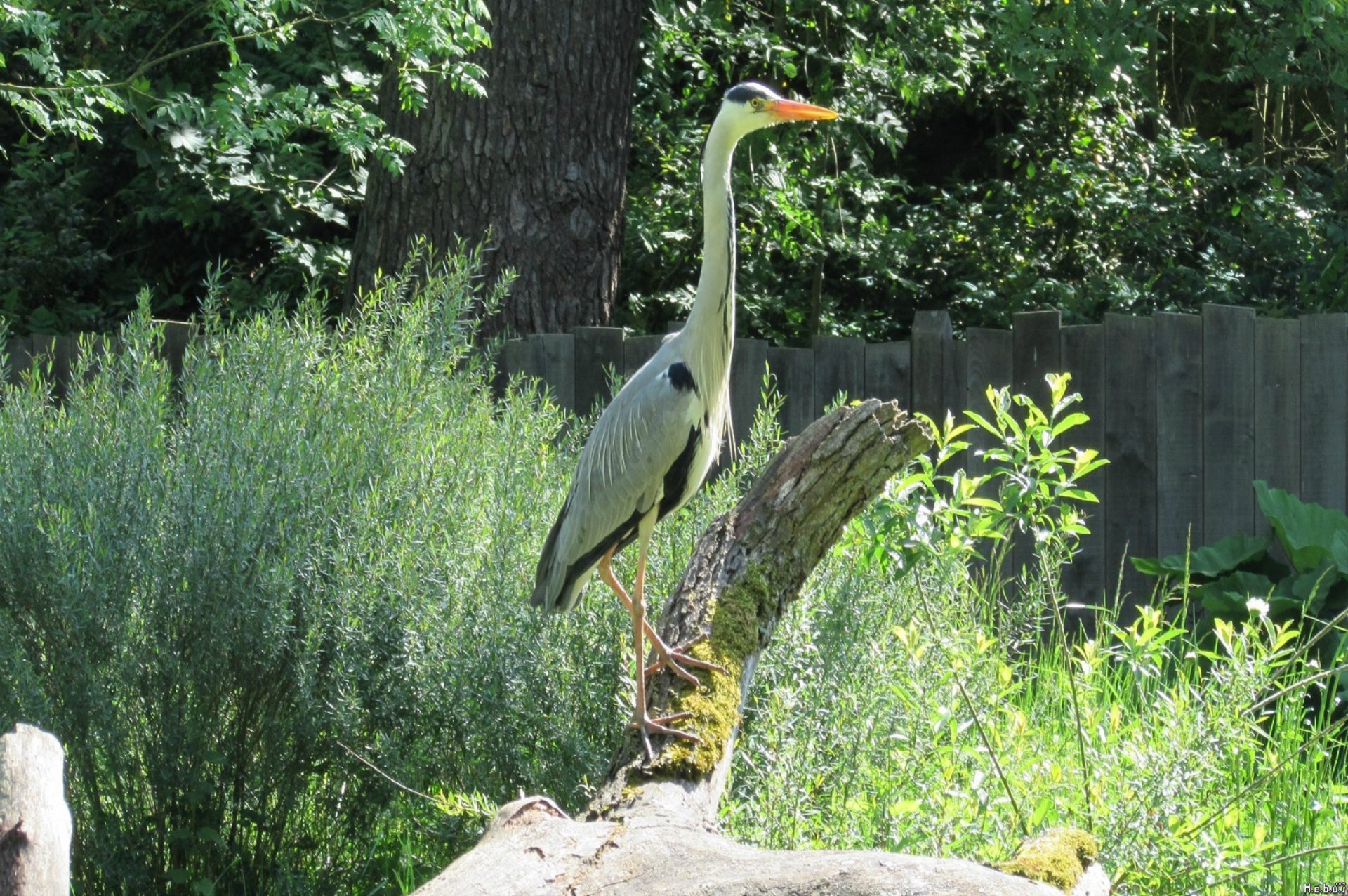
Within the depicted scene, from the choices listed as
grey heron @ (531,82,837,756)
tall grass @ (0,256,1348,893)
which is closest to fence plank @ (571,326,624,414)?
tall grass @ (0,256,1348,893)

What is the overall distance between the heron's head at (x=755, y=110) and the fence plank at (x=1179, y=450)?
2.78 meters

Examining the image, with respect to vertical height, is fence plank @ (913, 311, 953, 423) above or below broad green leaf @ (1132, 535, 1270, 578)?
above

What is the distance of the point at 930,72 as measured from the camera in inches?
381

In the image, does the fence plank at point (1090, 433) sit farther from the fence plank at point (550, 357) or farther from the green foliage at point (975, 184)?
the green foliage at point (975, 184)

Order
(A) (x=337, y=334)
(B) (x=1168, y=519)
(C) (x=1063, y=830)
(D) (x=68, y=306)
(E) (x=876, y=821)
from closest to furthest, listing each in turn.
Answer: (C) (x=1063, y=830) < (E) (x=876, y=821) < (A) (x=337, y=334) < (B) (x=1168, y=519) < (D) (x=68, y=306)

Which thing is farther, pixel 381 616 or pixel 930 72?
pixel 930 72

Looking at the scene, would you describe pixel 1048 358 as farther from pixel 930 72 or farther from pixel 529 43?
pixel 930 72

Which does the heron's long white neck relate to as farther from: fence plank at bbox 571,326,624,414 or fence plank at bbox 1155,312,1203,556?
fence plank at bbox 1155,312,1203,556

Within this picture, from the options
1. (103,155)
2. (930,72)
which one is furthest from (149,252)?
(930,72)

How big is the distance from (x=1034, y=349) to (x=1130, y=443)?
617 millimetres

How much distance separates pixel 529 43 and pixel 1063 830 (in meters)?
5.17

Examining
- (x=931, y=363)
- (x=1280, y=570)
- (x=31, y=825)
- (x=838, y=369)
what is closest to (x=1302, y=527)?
(x=1280, y=570)

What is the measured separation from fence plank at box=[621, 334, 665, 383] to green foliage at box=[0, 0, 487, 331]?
137 cm

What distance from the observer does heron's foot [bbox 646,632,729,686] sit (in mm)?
3533
